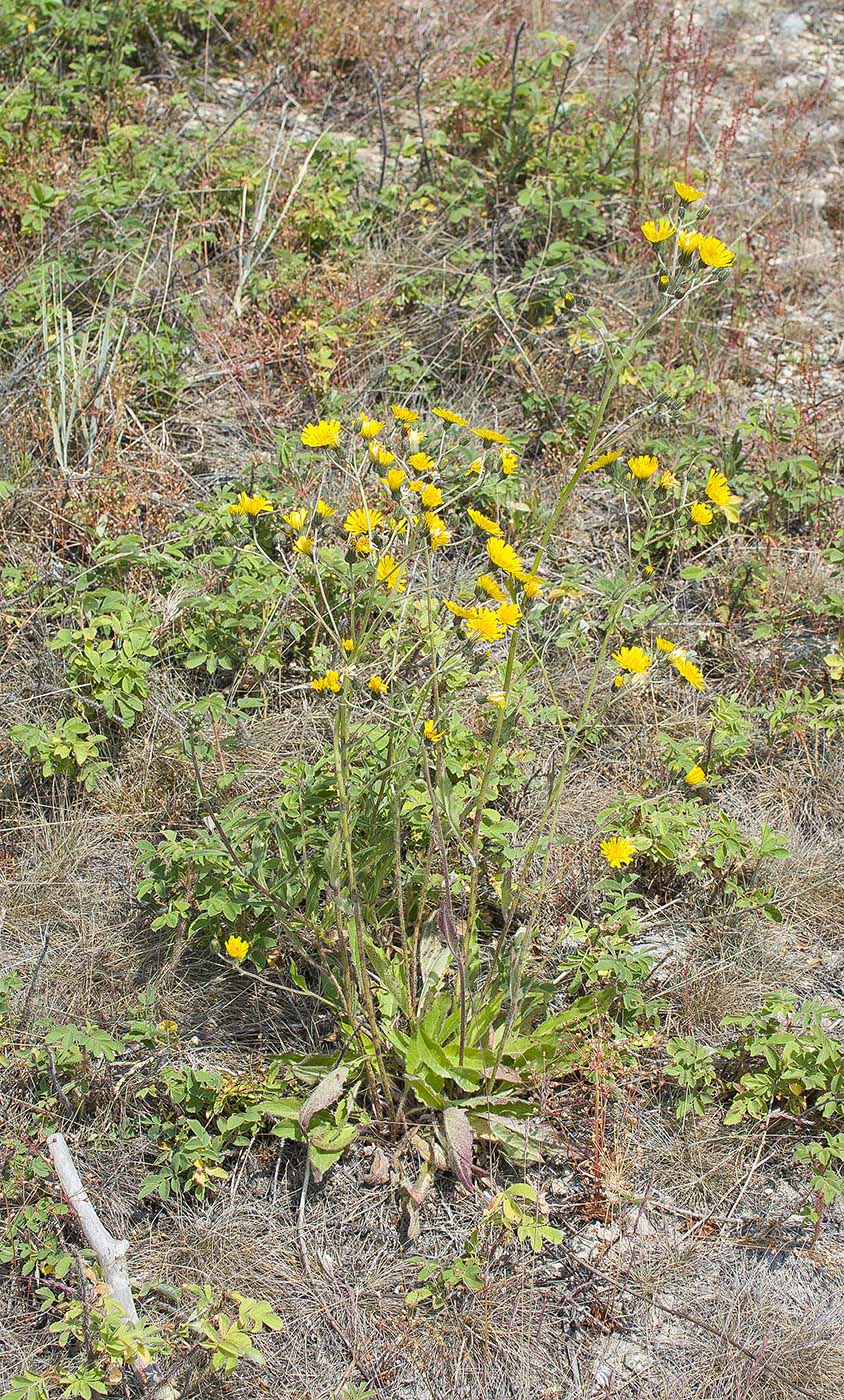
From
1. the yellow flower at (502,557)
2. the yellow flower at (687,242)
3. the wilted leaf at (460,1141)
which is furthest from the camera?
the wilted leaf at (460,1141)

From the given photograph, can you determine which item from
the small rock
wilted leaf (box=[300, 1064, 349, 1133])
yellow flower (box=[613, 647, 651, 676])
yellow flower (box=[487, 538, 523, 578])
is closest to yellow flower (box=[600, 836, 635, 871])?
yellow flower (box=[613, 647, 651, 676])

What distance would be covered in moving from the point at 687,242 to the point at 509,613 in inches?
25.4

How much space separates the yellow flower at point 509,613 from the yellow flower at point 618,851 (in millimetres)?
745

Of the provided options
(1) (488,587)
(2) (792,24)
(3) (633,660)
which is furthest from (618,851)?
(2) (792,24)

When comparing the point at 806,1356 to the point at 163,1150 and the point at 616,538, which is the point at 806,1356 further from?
the point at 616,538

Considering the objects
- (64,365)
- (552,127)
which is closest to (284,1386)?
(64,365)

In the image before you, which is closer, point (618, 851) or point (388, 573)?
point (388, 573)

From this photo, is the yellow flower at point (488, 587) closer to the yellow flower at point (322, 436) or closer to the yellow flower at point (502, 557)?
the yellow flower at point (502, 557)

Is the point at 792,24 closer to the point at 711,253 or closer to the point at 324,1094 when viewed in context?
the point at 711,253

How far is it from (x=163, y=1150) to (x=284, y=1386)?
19.1 inches

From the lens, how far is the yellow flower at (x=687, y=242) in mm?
1816

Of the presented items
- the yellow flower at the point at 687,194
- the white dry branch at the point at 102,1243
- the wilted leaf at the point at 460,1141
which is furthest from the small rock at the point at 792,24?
the white dry branch at the point at 102,1243

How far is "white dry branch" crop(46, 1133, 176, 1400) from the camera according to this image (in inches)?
79.2

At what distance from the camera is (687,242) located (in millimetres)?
1820
